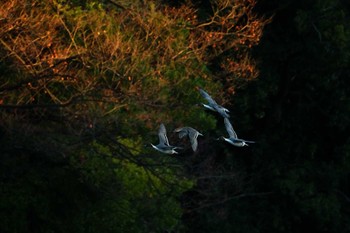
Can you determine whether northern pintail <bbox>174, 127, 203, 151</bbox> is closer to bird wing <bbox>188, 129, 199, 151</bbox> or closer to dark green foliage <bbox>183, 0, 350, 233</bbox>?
bird wing <bbox>188, 129, 199, 151</bbox>

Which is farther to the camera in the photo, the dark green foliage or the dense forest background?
the dark green foliage

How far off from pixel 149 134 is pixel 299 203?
8.01 m

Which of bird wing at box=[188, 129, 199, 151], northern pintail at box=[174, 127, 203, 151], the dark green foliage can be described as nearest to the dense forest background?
the dark green foliage

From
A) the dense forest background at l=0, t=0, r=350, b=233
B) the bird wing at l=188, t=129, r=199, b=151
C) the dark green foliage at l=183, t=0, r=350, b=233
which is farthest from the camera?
the dark green foliage at l=183, t=0, r=350, b=233

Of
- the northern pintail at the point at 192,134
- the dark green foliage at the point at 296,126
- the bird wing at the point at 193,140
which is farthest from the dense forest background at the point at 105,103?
the bird wing at the point at 193,140

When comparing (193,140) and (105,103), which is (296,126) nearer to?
(105,103)

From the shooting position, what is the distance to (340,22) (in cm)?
2486

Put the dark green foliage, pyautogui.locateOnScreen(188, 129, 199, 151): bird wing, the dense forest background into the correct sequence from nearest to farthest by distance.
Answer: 1. pyautogui.locateOnScreen(188, 129, 199, 151): bird wing
2. the dense forest background
3. the dark green foliage

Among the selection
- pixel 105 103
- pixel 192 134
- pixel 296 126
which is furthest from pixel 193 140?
pixel 296 126

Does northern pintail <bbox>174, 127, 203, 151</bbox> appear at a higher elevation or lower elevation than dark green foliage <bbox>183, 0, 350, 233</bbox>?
higher

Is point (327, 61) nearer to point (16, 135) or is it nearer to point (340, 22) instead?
point (340, 22)

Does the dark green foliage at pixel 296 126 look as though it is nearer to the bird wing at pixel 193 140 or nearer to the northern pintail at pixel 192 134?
the northern pintail at pixel 192 134

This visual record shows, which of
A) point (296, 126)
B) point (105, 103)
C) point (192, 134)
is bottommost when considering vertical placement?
point (296, 126)

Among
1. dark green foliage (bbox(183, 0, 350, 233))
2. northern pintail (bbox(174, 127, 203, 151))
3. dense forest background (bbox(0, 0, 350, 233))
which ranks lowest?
dark green foliage (bbox(183, 0, 350, 233))
